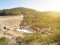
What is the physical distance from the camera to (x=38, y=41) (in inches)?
492

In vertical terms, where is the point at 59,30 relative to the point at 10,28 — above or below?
above

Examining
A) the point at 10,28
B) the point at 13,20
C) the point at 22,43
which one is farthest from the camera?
the point at 13,20

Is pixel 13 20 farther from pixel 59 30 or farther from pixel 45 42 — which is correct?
pixel 59 30

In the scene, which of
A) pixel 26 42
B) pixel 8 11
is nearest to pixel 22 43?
pixel 26 42

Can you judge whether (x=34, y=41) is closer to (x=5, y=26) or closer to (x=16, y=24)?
(x=5, y=26)

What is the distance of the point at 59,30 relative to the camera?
11.1 meters

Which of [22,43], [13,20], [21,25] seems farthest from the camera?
[21,25]

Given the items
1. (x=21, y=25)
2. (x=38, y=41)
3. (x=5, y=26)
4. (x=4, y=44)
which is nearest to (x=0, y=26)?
(x=5, y=26)

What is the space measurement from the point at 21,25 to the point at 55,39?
10.4 metres

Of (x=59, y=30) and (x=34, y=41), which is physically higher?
(x=59, y=30)

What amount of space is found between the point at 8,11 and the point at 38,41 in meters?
16.0

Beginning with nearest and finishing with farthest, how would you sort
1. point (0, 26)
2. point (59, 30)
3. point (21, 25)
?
point (59, 30) → point (0, 26) → point (21, 25)

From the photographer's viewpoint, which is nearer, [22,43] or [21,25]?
[22,43]

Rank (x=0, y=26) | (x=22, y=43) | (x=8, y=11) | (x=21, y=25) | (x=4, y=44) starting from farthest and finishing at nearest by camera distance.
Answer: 1. (x=8, y=11)
2. (x=21, y=25)
3. (x=0, y=26)
4. (x=22, y=43)
5. (x=4, y=44)
